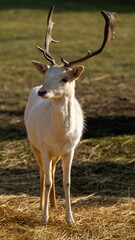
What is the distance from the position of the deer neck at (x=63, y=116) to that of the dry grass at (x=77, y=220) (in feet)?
3.37

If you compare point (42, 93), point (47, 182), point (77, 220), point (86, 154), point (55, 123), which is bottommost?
point (86, 154)

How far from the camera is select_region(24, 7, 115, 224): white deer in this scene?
707 centimetres

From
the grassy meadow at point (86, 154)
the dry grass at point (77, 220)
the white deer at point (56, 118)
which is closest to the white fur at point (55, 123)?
the white deer at point (56, 118)

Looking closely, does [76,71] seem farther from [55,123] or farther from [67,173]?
[67,173]

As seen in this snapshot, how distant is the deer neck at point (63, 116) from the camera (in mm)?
7273

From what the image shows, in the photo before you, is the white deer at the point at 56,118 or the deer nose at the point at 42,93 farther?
the white deer at the point at 56,118

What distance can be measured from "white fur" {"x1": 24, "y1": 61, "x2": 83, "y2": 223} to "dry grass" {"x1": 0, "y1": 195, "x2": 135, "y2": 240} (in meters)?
0.20

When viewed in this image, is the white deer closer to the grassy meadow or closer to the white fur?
the white fur

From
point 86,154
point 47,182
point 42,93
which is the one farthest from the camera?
point 86,154

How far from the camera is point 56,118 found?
7.35m

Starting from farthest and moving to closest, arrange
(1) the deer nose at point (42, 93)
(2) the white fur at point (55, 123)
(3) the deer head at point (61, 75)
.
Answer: (2) the white fur at point (55, 123) → (3) the deer head at point (61, 75) → (1) the deer nose at point (42, 93)

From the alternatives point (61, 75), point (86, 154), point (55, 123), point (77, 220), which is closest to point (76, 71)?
point (61, 75)

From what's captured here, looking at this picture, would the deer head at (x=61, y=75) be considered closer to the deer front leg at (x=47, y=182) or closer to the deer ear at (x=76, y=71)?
the deer ear at (x=76, y=71)

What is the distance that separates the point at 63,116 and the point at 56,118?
0.08 metres
